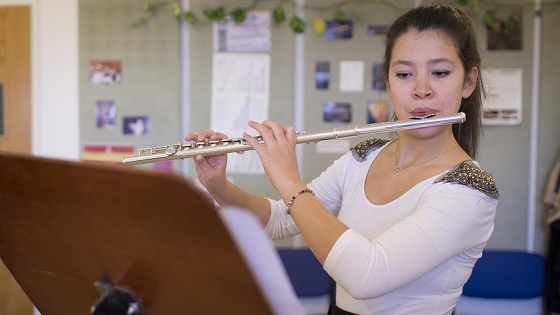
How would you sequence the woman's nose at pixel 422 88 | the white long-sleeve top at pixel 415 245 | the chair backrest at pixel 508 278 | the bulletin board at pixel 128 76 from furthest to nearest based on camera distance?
the bulletin board at pixel 128 76
the chair backrest at pixel 508 278
the woman's nose at pixel 422 88
the white long-sleeve top at pixel 415 245

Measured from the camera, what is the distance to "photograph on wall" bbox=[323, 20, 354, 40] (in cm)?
292

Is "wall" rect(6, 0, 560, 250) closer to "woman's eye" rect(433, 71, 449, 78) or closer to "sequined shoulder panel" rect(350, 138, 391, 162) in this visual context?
"sequined shoulder panel" rect(350, 138, 391, 162)

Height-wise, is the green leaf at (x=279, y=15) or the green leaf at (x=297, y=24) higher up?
the green leaf at (x=279, y=15)

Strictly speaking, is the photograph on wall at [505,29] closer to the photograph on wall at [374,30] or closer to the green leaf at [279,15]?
the photograph on wall at [374,30]

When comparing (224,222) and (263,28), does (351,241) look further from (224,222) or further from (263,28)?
(263,28)

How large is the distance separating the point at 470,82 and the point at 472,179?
0.90ft

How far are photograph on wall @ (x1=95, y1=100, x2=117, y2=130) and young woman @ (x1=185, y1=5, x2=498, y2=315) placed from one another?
6.16 ft

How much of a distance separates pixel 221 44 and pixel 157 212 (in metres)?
2.47

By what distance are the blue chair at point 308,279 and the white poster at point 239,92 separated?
1.72ft

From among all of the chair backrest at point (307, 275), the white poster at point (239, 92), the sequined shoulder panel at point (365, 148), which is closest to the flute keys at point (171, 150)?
the sequined shoulder panel at point (365, 148)

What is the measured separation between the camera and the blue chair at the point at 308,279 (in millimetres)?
2627

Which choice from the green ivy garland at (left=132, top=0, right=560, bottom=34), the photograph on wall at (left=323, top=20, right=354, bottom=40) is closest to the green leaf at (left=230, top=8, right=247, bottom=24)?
the green ivy garland at (left=132, top=0, right=560, bottom=34)

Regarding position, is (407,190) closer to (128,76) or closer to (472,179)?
(472,179)

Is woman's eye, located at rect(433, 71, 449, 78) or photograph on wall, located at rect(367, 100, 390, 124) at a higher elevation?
woman's eye, located at rect(433, 71, 449, 78)
